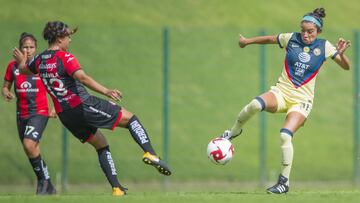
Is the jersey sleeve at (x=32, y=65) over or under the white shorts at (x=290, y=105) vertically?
over

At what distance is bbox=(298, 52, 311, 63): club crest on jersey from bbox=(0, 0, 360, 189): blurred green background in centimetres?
719

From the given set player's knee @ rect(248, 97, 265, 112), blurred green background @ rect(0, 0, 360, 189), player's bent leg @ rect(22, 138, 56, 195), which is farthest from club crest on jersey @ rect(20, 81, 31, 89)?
blurred green background @ rect(0, 0, 360, 189)

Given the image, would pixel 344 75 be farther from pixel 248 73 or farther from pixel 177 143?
pixel 177 143

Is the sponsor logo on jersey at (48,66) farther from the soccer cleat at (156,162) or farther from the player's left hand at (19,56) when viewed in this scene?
the soccer cleat at (156,162)

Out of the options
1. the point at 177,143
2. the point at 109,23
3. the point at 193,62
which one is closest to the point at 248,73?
the point at 193,62

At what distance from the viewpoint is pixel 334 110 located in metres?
21.1

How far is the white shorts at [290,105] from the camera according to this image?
1175 centimetres

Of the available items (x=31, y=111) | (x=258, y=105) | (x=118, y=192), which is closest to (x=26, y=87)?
(x=31, y=111)

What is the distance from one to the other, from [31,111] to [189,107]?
709 cm

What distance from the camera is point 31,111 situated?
12891 mm

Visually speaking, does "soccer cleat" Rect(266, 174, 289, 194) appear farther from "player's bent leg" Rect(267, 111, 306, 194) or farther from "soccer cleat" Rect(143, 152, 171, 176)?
"soccer cleat" Rect(143, 152, 171, 176)

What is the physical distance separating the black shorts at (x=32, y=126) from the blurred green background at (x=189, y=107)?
5035mm

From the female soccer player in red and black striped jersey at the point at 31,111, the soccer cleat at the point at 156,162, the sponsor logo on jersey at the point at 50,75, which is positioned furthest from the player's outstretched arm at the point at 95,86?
the female soccer player in red and black striped jersey at the point at 31,111

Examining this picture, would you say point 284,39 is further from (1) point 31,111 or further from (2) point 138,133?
(1) point 31,111
